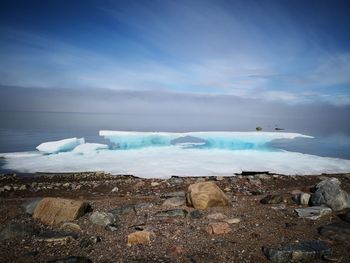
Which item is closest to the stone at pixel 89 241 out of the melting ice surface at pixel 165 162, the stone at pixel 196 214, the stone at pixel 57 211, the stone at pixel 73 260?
the stone at pixel 73 260

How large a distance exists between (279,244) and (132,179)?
7450 mm

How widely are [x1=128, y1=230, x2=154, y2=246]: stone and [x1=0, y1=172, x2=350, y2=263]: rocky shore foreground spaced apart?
2cm

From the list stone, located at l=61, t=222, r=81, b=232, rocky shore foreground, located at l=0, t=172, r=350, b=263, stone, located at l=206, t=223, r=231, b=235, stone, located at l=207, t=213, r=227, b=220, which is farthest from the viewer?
stone, located at l=207, t=213, r=227, b=220

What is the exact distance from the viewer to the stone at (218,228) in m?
4.78

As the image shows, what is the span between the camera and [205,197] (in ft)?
19.9

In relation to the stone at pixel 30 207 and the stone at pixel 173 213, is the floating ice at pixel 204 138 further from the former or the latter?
the stone at pixel 173 213

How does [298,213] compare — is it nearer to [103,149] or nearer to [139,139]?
[103,149]

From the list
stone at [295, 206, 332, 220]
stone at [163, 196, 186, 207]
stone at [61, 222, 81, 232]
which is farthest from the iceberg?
stone at [295, 206, 332, 220]

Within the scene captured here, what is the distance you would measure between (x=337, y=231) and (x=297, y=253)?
1154mm

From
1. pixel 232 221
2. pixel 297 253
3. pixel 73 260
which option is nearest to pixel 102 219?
pixel 73 260

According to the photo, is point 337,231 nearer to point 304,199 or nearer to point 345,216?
point 345,216

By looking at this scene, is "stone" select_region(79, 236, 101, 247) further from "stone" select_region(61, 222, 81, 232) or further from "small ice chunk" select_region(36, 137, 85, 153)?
"small ice chunk" select_region(36, 137, 85, 153)

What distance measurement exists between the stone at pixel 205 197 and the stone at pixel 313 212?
150 centimetres

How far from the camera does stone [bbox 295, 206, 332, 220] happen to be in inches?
208
